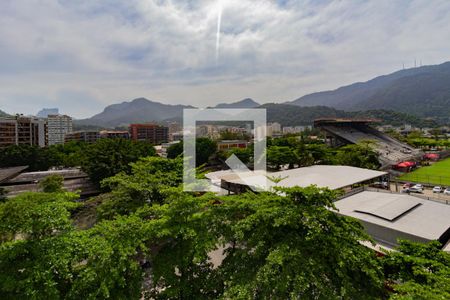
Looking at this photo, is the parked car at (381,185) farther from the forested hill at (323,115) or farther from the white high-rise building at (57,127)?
the forested hill at (323,115)

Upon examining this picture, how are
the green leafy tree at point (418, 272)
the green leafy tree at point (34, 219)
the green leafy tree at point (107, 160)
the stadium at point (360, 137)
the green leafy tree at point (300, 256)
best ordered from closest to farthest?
1. the green leafy tree at point (418, 272)
2. the green leafy tree at point (300, 256)
3. the green leafy tree at point (34, 219)
4. the green leafy tree at point (107, 160)
5. the stadium at point (360, 137)

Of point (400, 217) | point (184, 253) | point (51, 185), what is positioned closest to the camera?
point (184, 253)

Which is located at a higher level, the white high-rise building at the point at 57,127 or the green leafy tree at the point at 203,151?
the white high-rise building at the point at 57,127

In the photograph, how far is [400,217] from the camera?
9906 mm

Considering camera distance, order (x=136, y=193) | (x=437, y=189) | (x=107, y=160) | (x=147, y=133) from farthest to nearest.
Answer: (x=147, y=133) → (x=107, y=160) → (x=437, y=189) → (x=136, y=193)

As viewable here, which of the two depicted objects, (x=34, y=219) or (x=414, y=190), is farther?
(x=414, y=190)

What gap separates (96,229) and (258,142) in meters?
31.1

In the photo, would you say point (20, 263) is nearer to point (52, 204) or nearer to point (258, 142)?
point (52, 204)

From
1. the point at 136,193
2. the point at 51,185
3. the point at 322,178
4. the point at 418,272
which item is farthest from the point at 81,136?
the point at 418,272

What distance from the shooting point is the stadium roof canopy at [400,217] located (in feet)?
28.8

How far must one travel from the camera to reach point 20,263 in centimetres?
413

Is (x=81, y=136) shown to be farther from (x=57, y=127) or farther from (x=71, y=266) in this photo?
(x=71, y=266)

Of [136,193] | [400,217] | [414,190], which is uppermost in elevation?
[136,193]

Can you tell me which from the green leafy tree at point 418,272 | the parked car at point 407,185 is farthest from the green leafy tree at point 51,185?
the parked car at point 407,185
